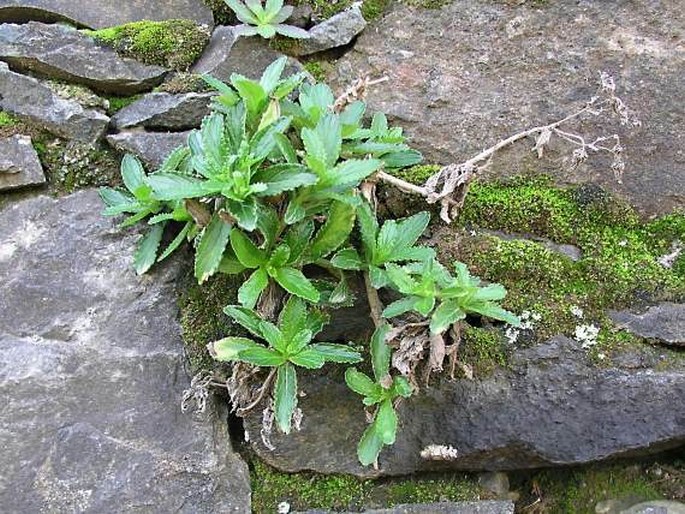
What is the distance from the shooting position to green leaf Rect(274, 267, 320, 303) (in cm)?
164

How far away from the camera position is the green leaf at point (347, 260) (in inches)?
66.7

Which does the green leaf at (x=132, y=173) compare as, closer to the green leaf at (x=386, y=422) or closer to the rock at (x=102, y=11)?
the rock at (x=102, y=11)

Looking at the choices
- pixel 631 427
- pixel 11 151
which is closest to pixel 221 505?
pixel 631 427

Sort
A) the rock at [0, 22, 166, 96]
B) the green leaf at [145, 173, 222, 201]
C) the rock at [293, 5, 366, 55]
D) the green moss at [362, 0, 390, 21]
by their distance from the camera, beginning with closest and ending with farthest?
1. the green leaf at [145, 173, 222, 201]
2. the rock at [0, 22, 166, 96]
3. the rock at [293, 5, 366, 55]
4. the green moss at [362, 0, 390, 21]

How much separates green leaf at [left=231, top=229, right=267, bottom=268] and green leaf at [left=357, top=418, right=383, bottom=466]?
44 cm

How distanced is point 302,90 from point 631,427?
1125mm

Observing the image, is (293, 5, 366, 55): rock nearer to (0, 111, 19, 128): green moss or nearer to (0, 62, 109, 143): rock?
(0, 62, 109, 143): rock

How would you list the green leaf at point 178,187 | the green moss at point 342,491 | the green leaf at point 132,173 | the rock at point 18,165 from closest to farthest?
the green leaf at point 178,187 < the green moss at point 342,491 < the green leaf at point 132,173 < the rock at point 18,165

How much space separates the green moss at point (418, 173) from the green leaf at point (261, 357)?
628mm

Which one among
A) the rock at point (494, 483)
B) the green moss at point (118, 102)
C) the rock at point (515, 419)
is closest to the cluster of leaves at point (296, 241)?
the rock at point (515, 419)

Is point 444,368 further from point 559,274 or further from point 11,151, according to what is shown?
point 11,151

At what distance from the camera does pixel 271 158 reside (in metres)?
1.73

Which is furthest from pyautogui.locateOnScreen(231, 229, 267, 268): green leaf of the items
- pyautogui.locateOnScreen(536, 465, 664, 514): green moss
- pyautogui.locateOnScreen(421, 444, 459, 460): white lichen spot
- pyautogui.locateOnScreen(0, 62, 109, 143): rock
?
pyautogui.locateOnScreen(536, 465, 664, 514): green moss

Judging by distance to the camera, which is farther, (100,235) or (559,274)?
(100,235)
